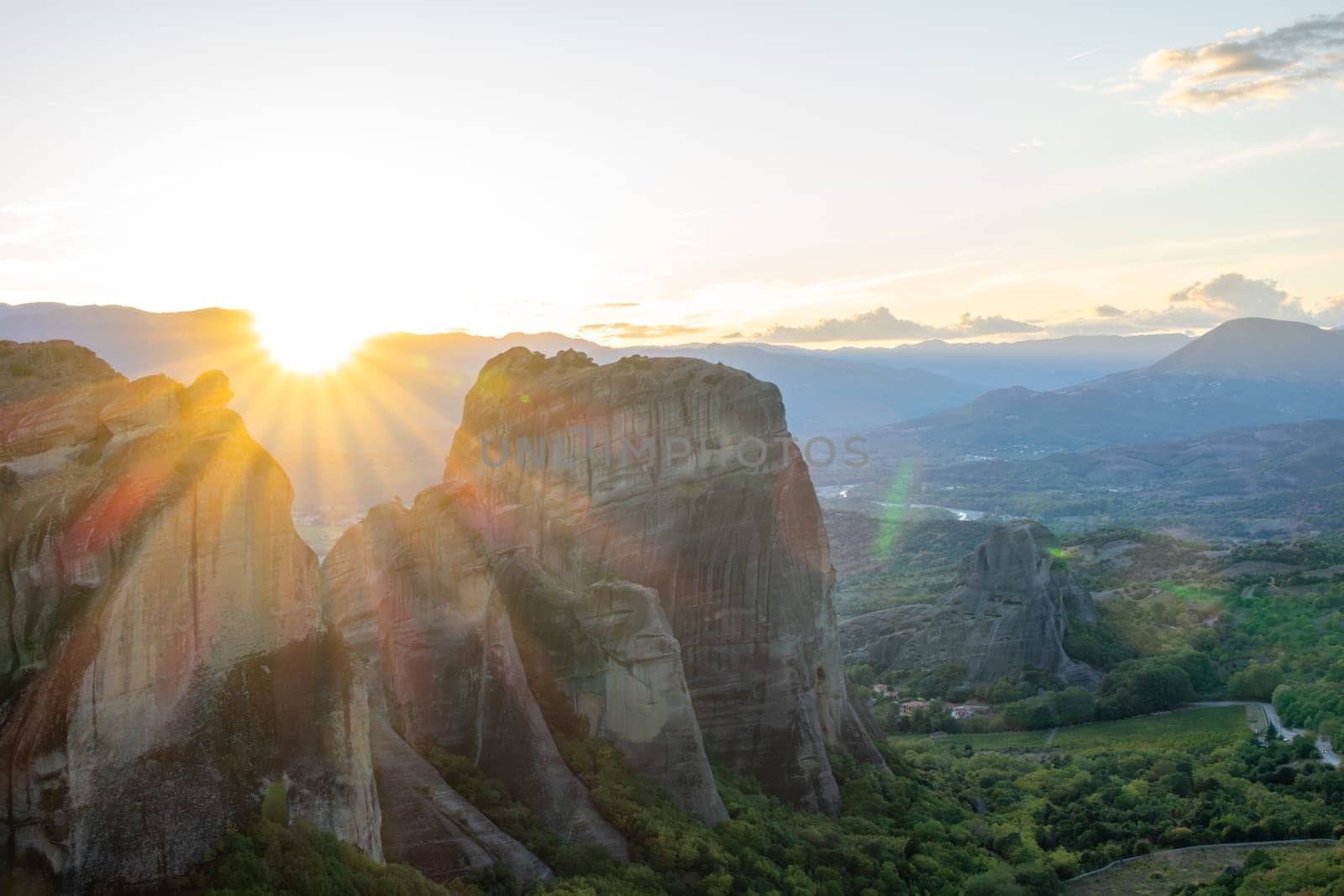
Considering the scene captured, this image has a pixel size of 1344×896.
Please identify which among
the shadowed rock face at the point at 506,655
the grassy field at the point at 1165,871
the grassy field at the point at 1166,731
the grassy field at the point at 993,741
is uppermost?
the shadowed rock face at the point at 506,655

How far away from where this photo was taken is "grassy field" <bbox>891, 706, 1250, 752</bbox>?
7219 centimetres

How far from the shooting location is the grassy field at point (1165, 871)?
48.0m

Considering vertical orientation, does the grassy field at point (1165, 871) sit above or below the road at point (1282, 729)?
above

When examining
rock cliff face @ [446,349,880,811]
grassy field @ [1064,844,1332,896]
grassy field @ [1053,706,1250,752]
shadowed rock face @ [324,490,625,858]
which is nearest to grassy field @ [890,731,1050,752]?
grassy field @ [1053,706,1250,752]

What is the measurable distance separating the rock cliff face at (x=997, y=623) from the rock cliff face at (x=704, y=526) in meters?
44.9

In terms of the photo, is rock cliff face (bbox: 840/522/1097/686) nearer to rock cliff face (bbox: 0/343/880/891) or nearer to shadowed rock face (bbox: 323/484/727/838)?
rock cliff face (bbox: 0/343/880/891)

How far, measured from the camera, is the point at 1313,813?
5406 cm

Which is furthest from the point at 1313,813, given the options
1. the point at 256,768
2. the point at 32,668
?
the point at 32,668

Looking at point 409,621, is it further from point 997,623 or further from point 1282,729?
point 997,623

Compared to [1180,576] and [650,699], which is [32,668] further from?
[1180,576]

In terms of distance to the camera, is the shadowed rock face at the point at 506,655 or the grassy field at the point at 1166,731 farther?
the grassy field at the point at 1166,731

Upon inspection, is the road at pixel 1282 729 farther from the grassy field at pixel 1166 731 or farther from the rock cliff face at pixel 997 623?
the rock cliff face at pixel 997 623

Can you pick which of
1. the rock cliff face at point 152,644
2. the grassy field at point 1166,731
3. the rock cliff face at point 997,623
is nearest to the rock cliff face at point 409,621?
the rock cliff face at point 152,644

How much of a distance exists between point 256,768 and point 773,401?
86.7 feet
